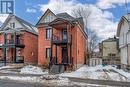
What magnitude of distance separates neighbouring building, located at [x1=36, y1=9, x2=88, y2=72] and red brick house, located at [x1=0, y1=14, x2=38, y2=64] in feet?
18.0

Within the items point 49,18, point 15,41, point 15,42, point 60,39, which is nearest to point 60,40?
point 60,39

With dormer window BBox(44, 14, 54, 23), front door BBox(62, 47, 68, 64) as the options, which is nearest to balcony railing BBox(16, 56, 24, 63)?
dormer window BBox(44, 14, 54, 23)

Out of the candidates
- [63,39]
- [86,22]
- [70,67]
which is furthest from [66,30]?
[86,22]

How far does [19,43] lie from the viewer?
44250 millimetres

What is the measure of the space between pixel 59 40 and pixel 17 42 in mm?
12213

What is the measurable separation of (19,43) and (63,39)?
38.4 feet

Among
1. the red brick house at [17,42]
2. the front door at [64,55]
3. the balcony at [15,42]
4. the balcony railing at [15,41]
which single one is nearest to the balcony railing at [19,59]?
the red brick house at [17,42]

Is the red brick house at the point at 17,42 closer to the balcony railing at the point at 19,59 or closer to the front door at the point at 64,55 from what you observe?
the balcony railing at the point at 19,59

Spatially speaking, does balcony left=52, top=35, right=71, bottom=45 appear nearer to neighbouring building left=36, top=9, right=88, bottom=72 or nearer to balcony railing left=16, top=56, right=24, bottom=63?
neighbouring building left=36, top=9, right=88, bottom=72

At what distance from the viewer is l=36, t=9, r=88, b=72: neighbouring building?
34281mm

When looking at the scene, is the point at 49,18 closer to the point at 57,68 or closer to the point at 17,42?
the point at 17,42

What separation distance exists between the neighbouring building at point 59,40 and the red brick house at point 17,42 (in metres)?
5.49

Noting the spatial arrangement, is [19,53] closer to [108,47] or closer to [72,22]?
[72,22]

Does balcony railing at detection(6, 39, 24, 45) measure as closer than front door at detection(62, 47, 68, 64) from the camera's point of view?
No
